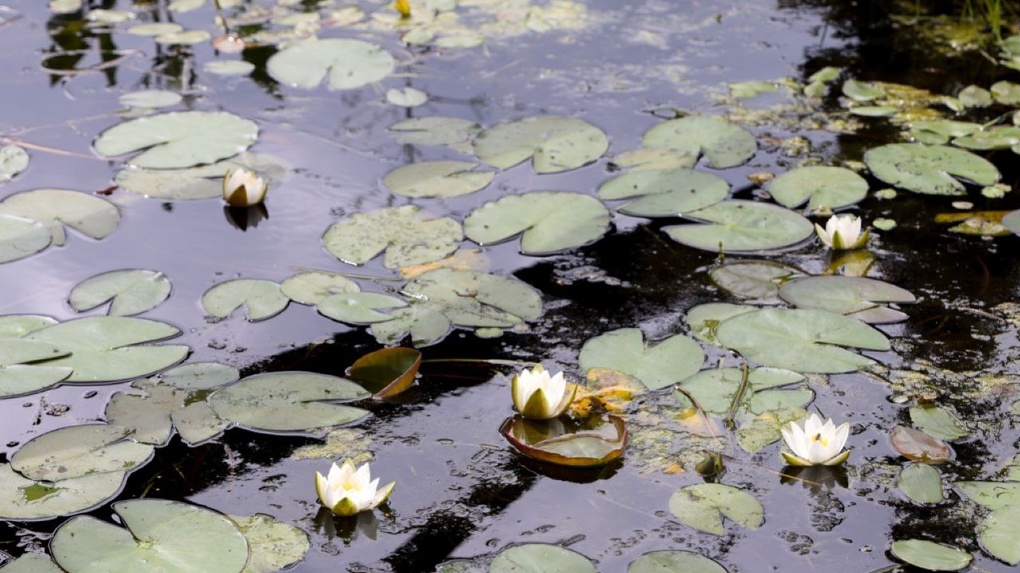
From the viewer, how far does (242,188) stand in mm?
2822

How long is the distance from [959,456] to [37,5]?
408 centimetres

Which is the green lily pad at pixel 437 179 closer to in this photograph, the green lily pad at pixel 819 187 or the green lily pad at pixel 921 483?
the green lily pad at pixel 819 187

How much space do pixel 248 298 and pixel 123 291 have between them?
31 cm

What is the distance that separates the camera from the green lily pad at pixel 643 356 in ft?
7.22

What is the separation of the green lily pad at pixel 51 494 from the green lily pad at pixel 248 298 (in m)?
0.59

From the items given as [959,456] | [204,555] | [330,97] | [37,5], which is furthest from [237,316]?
[37,5]

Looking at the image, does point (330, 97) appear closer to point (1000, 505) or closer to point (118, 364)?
point (118, 364)

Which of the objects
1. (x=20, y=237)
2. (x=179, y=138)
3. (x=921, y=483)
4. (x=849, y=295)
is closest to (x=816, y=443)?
(x=921, y=483)

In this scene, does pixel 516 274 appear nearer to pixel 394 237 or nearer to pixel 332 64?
pixel 394 237

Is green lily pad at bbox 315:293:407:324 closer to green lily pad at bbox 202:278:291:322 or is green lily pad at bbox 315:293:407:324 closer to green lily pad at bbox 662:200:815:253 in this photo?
green lily pad at bbox 202:278:291:322

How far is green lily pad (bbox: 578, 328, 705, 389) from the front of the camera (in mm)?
2199

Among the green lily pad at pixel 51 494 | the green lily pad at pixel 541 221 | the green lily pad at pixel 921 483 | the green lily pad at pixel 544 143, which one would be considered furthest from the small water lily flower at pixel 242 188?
the green lily pad at pixel 921 483

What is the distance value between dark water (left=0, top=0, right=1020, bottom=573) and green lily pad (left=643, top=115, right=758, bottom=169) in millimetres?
69

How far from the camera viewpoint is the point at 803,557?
1.74 metres
